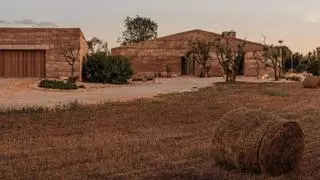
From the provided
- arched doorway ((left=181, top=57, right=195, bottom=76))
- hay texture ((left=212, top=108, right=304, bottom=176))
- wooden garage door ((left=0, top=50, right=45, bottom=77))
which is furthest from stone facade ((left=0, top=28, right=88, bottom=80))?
hay texture ((left=212, top=108, right=304, bottom=176))

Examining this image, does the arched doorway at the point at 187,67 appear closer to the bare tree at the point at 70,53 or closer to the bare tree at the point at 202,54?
the bare tree at the point at 202,54

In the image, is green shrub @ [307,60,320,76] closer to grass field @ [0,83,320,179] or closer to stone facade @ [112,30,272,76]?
stone facade @ [112,30,272,76]

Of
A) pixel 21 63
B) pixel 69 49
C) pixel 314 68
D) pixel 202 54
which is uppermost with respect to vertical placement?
pixel 202 54

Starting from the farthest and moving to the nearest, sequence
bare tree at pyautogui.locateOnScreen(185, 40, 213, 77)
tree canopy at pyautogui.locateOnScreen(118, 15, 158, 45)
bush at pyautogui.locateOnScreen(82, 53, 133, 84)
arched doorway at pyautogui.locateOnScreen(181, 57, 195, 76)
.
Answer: tree canopy at pyautogui.locateOnScreen(118, 15, 158, 45) < arched doorway at pyautogui.locateOnScreen(181, 57, 195, 76) < bare tree at pyautogui.locateOnScreen(185, 40, 213, 77) < bush at pyautogui.locateOnScreen(82, 53, 133, 84)

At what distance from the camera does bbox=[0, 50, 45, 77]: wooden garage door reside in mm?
46125

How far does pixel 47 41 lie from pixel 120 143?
35297 mm

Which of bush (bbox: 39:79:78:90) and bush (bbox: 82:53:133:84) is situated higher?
bush (bbox: 82:53:133:84)

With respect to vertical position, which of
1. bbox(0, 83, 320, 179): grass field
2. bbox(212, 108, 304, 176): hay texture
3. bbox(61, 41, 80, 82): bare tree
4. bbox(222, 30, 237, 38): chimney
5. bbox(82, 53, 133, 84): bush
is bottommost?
bbox(0, 83, 320, 179): grass field

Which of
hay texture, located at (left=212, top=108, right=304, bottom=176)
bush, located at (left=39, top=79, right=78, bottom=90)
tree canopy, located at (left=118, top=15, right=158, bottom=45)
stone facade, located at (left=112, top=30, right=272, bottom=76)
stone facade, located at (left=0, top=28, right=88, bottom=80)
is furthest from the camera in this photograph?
tree canopy, located at (left=118, top=15, right=158, bottom=45)

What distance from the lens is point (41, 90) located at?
33.2 meters

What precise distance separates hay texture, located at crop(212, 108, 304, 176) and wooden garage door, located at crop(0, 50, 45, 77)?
1502 inches

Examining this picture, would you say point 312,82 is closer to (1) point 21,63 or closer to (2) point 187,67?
(1) point 21,63

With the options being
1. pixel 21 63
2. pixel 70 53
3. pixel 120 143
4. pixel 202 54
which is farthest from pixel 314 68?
pixel 120 143

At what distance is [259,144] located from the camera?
865 centimetres
